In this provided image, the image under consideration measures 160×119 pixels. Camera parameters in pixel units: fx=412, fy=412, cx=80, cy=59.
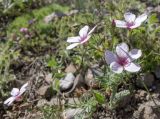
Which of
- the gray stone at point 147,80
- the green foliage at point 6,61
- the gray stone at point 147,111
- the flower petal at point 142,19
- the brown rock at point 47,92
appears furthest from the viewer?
the green foliage at point 6,61

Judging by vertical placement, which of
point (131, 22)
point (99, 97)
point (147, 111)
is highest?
point (131, 22)

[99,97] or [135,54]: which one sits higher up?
[135,54]

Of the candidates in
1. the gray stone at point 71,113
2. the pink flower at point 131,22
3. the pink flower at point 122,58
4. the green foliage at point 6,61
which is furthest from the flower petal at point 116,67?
the green foliage at point 6,61

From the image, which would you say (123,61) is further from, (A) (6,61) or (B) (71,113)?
(A) (6,61)

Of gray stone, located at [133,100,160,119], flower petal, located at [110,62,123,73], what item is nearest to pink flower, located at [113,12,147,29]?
flower petal, located at [110,62,123,73]

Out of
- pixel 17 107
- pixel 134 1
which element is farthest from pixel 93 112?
pixel 134 1

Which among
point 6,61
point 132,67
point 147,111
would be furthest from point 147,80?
point 6,61

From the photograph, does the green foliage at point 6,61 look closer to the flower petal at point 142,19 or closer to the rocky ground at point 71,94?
the rocky ground at point 71,94

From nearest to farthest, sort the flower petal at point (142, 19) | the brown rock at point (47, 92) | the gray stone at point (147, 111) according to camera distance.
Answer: the flower petal at point (142, 19) → the gray stone at point (147, 111) → the brown rock at point (47, 92)

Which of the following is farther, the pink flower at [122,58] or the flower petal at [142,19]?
the flower petal at [142,19]
